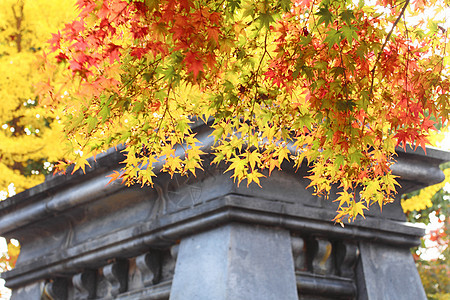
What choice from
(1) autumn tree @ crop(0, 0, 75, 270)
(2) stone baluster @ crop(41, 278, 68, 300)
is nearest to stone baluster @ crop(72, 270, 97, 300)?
(2) stone baluster @ crop(41, 278, 68, 300)

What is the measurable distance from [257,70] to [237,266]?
63.2 inches

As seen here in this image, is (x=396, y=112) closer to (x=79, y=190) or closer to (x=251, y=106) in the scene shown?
(x=251, y=106)

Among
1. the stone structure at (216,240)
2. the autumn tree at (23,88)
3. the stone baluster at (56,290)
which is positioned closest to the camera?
the stone structure at (216,240)

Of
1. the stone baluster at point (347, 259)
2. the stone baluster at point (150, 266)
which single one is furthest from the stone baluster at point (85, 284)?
the stone baluster at point (347, 259)

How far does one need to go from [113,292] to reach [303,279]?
2.05m

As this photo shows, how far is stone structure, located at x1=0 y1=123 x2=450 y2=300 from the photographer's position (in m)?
3.58

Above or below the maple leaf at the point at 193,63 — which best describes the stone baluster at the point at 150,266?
below

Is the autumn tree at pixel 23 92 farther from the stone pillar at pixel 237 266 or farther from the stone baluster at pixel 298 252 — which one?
the stone baluster at pixel 298 252

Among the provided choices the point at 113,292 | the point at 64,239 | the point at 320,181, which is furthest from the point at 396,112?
the point at 64,239

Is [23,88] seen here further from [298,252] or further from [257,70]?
[257,70]

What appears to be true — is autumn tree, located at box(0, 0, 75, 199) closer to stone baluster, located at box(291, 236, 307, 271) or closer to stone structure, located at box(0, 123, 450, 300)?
stone structure, located at box(0, 123, 450, 300)

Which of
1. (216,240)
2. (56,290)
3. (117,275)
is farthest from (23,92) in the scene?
(216,240)

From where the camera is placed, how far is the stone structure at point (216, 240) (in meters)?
3.58

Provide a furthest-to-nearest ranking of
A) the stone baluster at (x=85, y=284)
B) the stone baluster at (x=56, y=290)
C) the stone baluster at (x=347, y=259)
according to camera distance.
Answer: the stone baluster at (x=56, y=290) < the stone baluster at (x=85, y=284) < the stone baluster at (x=347, y=259)
